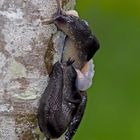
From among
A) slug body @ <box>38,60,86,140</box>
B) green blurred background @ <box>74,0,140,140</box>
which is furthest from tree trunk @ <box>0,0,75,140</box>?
green blurred background @ <box>74,0,140,140</box>

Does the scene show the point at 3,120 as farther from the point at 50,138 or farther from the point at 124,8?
the point at 124,8

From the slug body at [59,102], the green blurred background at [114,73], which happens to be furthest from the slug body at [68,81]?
the green blurred background at [114,73]

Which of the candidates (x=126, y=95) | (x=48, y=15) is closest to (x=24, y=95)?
(x=48, y=15)

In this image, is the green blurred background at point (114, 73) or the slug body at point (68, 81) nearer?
the slug body at point (68, 81)

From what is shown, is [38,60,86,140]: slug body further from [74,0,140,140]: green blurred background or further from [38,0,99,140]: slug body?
[74,0,140,140]: green blurred background

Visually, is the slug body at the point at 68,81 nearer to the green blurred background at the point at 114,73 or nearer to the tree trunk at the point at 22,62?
the tree trunk at the point at 22,62

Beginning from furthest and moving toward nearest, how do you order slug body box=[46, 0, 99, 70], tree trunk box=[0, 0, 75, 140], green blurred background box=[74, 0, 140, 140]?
green blurred background box=[74, 0, 140, 140] → slug body box=[46, 0, 99, 70] → tree trunk box=[0, 0, 75, 140]
